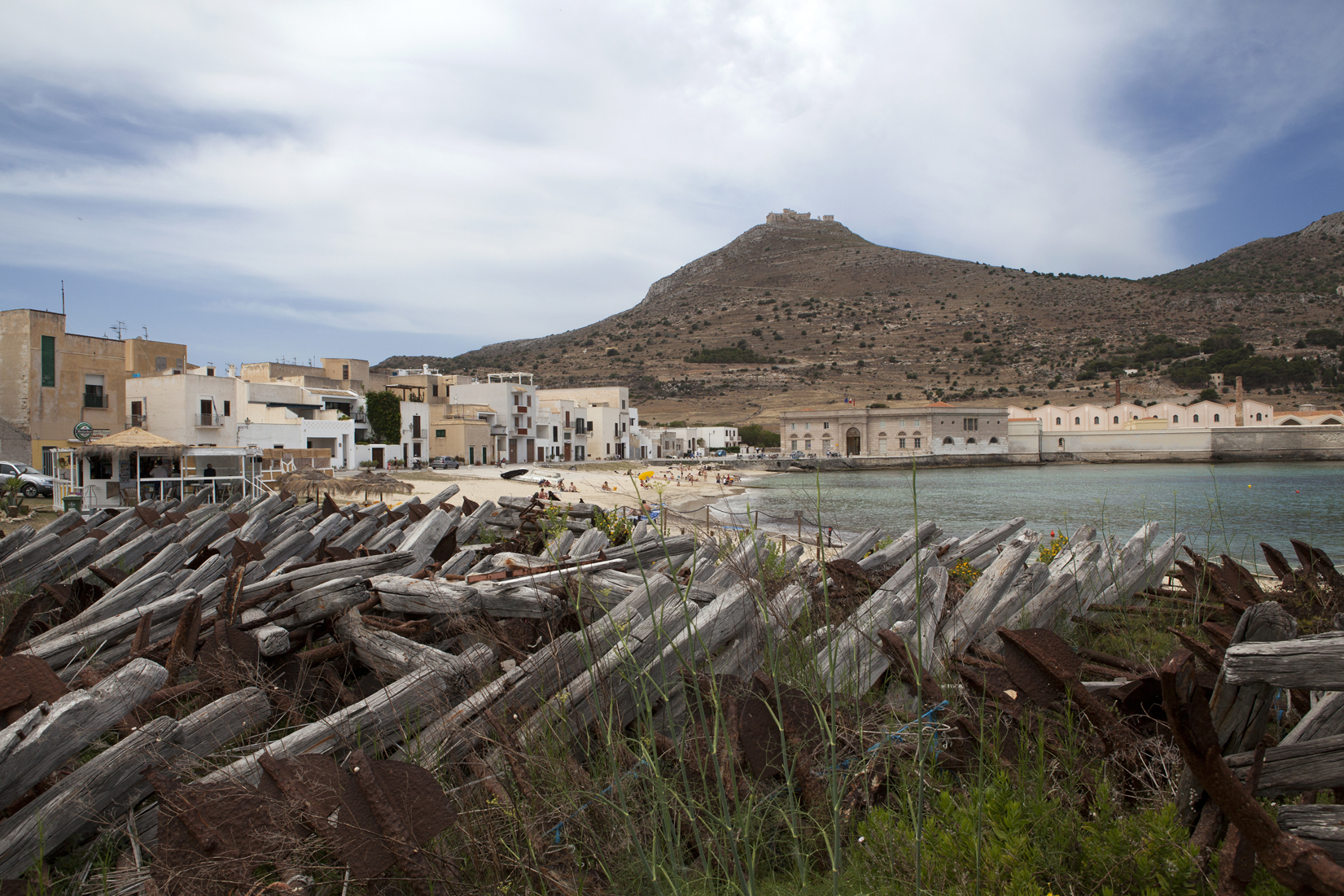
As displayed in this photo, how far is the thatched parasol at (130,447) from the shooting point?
1758 centimetres

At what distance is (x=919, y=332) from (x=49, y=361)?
103 meters

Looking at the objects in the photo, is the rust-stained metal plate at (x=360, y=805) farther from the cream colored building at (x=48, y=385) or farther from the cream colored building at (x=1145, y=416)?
the cream colored building at (x=1145, y=416)

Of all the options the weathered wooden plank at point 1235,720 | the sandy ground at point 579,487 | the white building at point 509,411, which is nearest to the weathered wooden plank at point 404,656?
the weathered wooden plank at point 1235,720

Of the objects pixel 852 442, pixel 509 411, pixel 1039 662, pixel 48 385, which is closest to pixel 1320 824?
pixel 1039 662

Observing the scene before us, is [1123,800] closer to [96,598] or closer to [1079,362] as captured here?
[96,598]

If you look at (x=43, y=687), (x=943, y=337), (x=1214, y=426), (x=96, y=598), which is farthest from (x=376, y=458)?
(x=943, y=337)

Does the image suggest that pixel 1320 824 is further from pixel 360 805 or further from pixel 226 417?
pixel 226 417

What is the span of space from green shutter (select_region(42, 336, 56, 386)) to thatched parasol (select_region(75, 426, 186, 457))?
76.6ft

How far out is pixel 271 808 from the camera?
2.36 m

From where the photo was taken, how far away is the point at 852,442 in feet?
260

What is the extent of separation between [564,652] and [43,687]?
79.7 inches

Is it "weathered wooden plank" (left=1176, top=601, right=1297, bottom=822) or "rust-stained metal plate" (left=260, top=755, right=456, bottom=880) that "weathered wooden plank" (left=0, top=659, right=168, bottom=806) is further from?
"weathered wooden plank" (left=1176, top=601, right=1297, bottom=822)

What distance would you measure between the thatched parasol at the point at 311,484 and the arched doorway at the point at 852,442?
205 ft

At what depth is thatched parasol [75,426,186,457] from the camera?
17.6m
